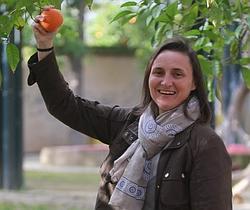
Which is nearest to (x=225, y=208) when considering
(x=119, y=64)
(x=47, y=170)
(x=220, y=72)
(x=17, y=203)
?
(x=220, y=72)

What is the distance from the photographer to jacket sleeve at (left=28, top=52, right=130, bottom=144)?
2.83 metres

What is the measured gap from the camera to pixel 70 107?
2906 millimetres

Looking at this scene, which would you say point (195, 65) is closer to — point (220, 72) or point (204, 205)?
point (204, 205)

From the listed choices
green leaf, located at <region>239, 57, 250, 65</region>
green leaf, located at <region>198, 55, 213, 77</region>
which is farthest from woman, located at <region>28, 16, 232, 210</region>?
green leaf, located at <region>239, 57, 250, 65</region>

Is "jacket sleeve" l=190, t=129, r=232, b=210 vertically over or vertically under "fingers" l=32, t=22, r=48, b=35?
under

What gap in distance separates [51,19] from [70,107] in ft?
1.34

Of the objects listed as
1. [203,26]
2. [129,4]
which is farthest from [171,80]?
[203,26]

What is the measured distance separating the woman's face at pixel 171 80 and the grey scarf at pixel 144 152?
4 cm

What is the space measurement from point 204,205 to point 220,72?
1.60 m

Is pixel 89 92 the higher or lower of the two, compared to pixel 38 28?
lower

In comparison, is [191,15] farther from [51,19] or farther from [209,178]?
[209,178]

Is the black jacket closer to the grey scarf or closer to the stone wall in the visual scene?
the grey scarf

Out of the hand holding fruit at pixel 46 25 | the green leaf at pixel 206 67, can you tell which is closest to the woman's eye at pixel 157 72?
the hand holding fruit at pixel 46 25

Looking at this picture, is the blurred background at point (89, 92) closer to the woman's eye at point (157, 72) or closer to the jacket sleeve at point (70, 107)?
the jacket sleeve at point (70, 107)
